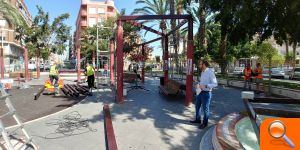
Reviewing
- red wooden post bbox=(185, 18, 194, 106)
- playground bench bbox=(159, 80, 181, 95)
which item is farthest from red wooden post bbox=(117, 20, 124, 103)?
playground bench bbox=(159, 80, 181, 95)

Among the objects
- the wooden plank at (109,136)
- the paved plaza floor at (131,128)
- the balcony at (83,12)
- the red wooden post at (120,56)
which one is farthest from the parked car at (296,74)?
the balcony at (83,12)

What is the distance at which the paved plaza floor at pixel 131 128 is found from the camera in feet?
22.0

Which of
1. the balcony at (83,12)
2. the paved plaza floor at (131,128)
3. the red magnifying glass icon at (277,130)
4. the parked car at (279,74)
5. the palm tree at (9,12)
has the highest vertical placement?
the balcony at (83,12)

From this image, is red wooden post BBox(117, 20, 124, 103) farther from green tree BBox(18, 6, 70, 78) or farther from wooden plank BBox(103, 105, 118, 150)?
green tree BBox(18, 6, 70, 78)

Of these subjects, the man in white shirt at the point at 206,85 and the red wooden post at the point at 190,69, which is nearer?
the man in white shirt at the point at 206,85

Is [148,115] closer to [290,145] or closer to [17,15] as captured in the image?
[290,145]

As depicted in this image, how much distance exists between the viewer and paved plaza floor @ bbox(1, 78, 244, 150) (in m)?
6.71

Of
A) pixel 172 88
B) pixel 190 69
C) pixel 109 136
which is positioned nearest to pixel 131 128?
pixel 109 136

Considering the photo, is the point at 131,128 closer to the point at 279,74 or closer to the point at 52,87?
the point at 52,87

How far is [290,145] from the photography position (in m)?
2.36

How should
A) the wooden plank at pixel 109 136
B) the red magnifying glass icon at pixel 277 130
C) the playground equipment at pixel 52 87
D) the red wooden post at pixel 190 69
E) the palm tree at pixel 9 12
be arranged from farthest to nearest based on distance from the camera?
1. the playground equipment at pixel 52 87
2. the palm tree at pixel 9 12
3. the red wooden post at pixel 190 69
4. the wooden plank at pixel 109 136
5. the red magnifying glass icon at pixel 277 130

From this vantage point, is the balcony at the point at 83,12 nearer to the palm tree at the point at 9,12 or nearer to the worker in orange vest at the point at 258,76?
the palm tree at the point at 9,12

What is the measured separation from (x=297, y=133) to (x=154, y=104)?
10.0 metres

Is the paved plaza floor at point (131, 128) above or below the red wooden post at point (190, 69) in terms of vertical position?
below
